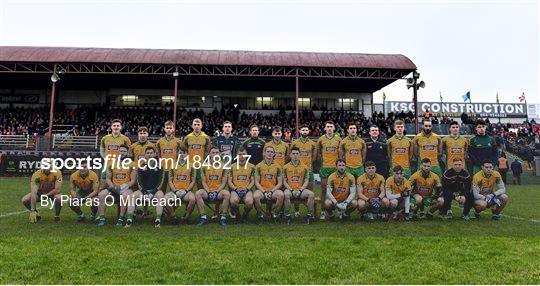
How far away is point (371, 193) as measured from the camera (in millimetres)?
8312

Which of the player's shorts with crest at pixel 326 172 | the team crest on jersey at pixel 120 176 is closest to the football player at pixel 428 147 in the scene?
the player's shorts with crest at pixel 326 172

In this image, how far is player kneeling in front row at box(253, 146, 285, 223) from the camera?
26.2 feet

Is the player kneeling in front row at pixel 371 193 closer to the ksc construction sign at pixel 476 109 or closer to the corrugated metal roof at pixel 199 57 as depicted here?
the corrugated metal roof at pixel 199 57

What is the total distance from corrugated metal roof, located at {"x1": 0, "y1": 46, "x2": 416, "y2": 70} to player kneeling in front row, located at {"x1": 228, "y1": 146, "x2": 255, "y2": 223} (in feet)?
49.3


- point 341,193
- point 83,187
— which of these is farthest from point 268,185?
point 83,187

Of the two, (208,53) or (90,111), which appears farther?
(90,111)

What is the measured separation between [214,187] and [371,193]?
3143 millimetres

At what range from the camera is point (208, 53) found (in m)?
24.1

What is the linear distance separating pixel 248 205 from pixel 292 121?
2014 centimetres

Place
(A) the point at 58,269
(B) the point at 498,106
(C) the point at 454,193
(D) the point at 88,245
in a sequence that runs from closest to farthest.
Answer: (A) the point at 58,269 → (D) the point at 88,245 → (C) the point at 454,193 → (B) the point at 498,106

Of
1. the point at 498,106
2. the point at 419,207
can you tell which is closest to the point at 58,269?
the point at 419,207

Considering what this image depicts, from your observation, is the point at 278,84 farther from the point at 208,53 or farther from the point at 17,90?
the point at 17,90

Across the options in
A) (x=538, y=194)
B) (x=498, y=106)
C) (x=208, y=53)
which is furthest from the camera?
(x=498, y=106)

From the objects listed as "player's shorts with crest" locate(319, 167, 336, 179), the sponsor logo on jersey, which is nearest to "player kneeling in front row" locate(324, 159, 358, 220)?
"player's shorts with crest" locate(319, 167, 336, 179)
